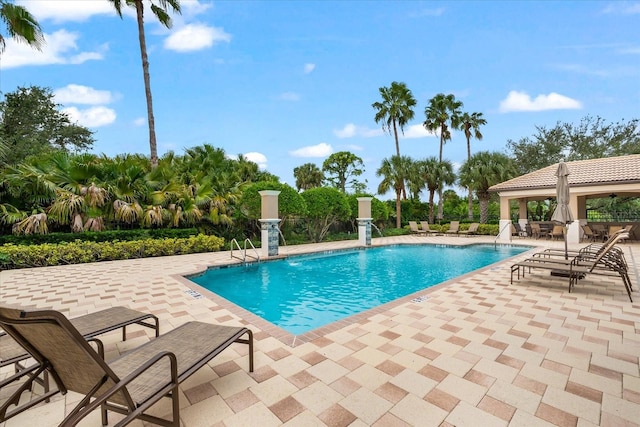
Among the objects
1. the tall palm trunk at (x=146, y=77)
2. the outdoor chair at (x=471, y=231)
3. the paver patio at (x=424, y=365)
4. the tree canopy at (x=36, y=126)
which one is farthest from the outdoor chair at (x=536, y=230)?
the tree canopy at (x=36, y=126)

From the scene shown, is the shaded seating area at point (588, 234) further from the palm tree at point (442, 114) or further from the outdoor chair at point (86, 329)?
the outdoor chair at point (86, 329)

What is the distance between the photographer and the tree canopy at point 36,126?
58.8ft

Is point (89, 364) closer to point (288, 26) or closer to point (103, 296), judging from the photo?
point (103, 296)

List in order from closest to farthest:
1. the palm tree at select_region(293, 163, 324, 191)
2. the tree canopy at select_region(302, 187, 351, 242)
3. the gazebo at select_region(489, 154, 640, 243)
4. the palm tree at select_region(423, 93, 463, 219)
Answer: the gazebo at select_region(489, 154, 640, 243)
the tree canopy at select_region(302, 187, 351, 242)
the palm tree at select_region(423, 93, 463, 219)
the palm tree at select_region(293, 163, 324, 191)

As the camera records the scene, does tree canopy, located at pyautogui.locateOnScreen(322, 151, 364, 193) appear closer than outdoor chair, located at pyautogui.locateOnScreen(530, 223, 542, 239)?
No

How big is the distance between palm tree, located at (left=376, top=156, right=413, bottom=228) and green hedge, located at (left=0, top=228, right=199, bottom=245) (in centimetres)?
1461

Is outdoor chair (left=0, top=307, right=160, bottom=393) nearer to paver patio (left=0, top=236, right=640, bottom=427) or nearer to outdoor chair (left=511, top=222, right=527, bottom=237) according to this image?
paver patio (left=0, top=236, right=640, bottom=427)

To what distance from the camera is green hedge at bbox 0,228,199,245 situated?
9.76 metres

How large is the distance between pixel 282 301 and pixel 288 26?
1305cm

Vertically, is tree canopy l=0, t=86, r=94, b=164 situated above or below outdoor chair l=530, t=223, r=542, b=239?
above

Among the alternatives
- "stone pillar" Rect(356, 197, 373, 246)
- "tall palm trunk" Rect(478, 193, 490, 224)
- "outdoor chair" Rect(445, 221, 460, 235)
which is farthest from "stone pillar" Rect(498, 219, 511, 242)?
"stone pillar" Rect(356, 197, 373, 246)

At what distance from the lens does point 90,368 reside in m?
1.84

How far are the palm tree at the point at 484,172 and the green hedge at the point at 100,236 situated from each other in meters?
18.3

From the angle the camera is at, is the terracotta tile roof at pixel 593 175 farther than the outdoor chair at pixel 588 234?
No
